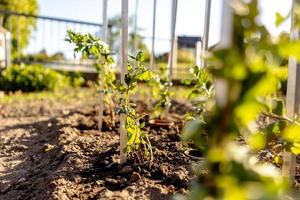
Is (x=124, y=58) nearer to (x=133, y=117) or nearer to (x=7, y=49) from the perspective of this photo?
(x=133, y=117)

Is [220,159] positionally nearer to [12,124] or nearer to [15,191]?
[15,191]

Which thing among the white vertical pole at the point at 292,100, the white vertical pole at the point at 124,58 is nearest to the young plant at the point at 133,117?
the white vertical pole at the point at 124,58

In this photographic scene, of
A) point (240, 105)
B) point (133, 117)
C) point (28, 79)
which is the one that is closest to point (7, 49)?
point (28, 79)

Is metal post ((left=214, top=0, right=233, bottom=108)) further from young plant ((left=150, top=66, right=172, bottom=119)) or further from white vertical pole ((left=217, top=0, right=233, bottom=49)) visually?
young plant ((left=150, top=66, right=172, bottom=119))

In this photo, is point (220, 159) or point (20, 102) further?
point (20, 102)

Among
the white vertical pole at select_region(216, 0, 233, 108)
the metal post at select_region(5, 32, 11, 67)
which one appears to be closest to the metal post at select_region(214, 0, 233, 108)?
the white vertical pole at select_region(216, 0, 233, 108)

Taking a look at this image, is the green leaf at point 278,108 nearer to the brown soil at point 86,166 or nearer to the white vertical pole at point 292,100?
the white vertical pole at point 292,100

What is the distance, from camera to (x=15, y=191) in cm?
255

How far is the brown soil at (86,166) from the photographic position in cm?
224

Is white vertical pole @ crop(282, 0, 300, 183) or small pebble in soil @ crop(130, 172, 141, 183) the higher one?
white vertical pole @ crop(282, 0, 300, 183)

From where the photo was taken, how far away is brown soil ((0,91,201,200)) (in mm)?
2240

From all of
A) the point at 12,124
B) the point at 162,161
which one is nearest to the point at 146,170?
the point at 162,161

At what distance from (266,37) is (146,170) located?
1.48 metres

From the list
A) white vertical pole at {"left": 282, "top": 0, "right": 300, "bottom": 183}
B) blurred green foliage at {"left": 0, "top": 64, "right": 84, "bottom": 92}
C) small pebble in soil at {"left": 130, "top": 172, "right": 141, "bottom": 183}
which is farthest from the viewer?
blurred green foliage at {"left": 0, "top": 64, "right": 84, "bottom": 92}
